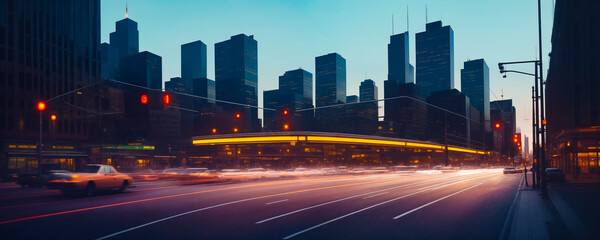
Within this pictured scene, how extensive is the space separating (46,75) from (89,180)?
42682 millimetres

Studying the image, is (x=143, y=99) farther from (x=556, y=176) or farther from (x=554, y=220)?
(x=556, y=176)

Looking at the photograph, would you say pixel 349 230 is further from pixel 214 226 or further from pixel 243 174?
pixel 243 174

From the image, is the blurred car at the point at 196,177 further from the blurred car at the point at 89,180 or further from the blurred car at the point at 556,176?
the blurred car at the point at 556,176

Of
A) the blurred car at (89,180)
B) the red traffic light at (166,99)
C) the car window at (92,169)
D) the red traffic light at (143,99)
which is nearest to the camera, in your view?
the red traffic light at (143,99)

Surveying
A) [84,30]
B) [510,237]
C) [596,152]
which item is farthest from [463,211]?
[84,30]

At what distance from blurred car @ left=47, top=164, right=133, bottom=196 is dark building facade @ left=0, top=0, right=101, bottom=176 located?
24.3 meters

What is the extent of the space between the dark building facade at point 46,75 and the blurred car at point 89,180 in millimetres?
24334

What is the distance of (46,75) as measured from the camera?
2119 inches

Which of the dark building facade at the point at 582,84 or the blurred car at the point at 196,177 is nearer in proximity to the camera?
the blurred car at the point at 196,177

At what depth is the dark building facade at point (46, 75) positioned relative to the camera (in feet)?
158

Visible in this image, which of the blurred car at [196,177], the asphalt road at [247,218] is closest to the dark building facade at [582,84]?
the asphalt road at [247,218]

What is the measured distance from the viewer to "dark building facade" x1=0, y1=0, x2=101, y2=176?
4806 cm

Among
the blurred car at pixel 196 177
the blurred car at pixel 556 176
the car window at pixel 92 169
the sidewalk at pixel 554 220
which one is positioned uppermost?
the car window at pixel 92 169

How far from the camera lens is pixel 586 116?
5416cm
